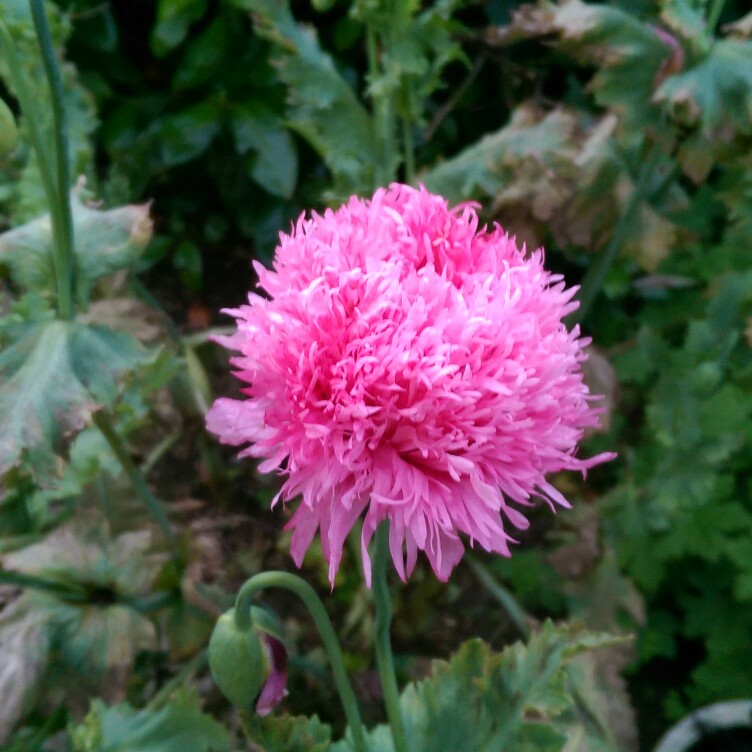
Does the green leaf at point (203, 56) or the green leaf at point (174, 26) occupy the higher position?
the green leaf at point (174, 26)

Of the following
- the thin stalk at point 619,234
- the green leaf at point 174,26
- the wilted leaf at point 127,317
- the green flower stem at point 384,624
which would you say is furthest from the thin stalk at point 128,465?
the green leaf at point 174,26

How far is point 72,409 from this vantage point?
2.04 feet

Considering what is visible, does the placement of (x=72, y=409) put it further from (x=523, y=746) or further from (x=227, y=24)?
(x=227, y=24)

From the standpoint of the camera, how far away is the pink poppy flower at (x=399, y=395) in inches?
16.6

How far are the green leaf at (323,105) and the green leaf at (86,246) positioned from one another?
39cm

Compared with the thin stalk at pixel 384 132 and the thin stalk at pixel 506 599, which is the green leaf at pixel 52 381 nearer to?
the thin stalk at pixel 384 132

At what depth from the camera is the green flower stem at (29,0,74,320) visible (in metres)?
0.56

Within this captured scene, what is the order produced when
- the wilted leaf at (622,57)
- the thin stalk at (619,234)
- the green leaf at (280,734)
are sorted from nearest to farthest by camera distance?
the green leaf at (280,734), the wilted leaf at (622,57), the thin stalk at (619,234)

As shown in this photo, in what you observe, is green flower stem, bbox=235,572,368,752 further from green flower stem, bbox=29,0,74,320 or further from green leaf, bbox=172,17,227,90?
green leaf, bbox=172,17,227,90

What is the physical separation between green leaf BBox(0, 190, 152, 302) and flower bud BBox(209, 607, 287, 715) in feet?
1.19

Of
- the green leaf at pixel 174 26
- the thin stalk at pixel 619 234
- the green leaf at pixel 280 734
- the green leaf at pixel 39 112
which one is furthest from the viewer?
the green leaf at pixel 174 26

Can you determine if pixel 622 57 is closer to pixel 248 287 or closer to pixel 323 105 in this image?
pixel 323 105

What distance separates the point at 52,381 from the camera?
0.63 metres

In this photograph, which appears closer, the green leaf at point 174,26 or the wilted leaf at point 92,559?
the wilted leaf at point 92,559
